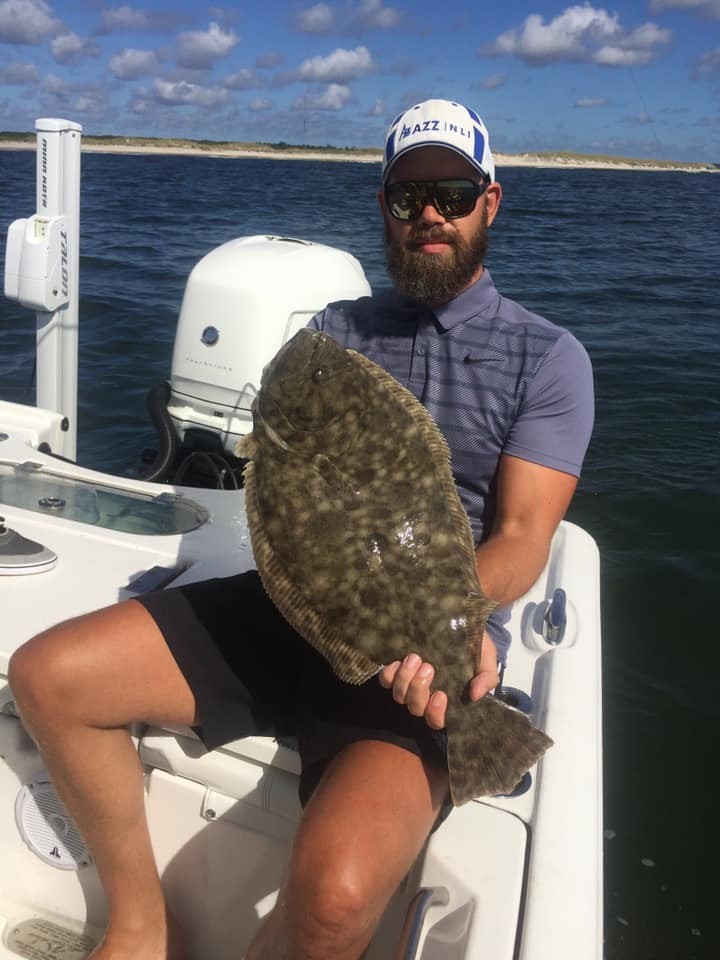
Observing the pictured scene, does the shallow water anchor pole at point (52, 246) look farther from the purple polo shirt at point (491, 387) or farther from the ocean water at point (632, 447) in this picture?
the purple polo shirt at point (491, 387)

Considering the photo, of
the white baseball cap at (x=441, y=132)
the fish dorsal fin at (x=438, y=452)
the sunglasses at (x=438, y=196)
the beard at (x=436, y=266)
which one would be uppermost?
the white baseball cap at (x=441, y=132)

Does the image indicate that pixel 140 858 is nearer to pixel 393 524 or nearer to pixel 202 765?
pixel 202 765

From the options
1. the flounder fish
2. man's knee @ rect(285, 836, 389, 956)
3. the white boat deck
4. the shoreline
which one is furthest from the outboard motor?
the shoreline

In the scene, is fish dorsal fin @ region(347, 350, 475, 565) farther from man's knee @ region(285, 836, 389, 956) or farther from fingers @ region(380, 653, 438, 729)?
man's knee @ region(285, 836, 389, 956)

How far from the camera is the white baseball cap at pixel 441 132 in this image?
2.49 meters

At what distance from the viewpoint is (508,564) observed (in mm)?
2338

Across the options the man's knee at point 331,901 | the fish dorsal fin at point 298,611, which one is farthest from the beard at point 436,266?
the man's knee at point 331,901

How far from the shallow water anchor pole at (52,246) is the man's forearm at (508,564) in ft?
8.41

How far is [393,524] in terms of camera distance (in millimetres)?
2006

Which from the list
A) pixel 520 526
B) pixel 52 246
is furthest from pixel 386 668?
pixel 52 246

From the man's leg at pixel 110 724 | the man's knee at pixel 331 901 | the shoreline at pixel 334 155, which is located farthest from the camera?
the shoreline at pixel 334 155

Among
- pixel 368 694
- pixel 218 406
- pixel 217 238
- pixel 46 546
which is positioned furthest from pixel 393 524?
pixel 217 238

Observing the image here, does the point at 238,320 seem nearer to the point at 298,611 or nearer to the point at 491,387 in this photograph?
the point at 491,387

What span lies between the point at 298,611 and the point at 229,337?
2617 mm
